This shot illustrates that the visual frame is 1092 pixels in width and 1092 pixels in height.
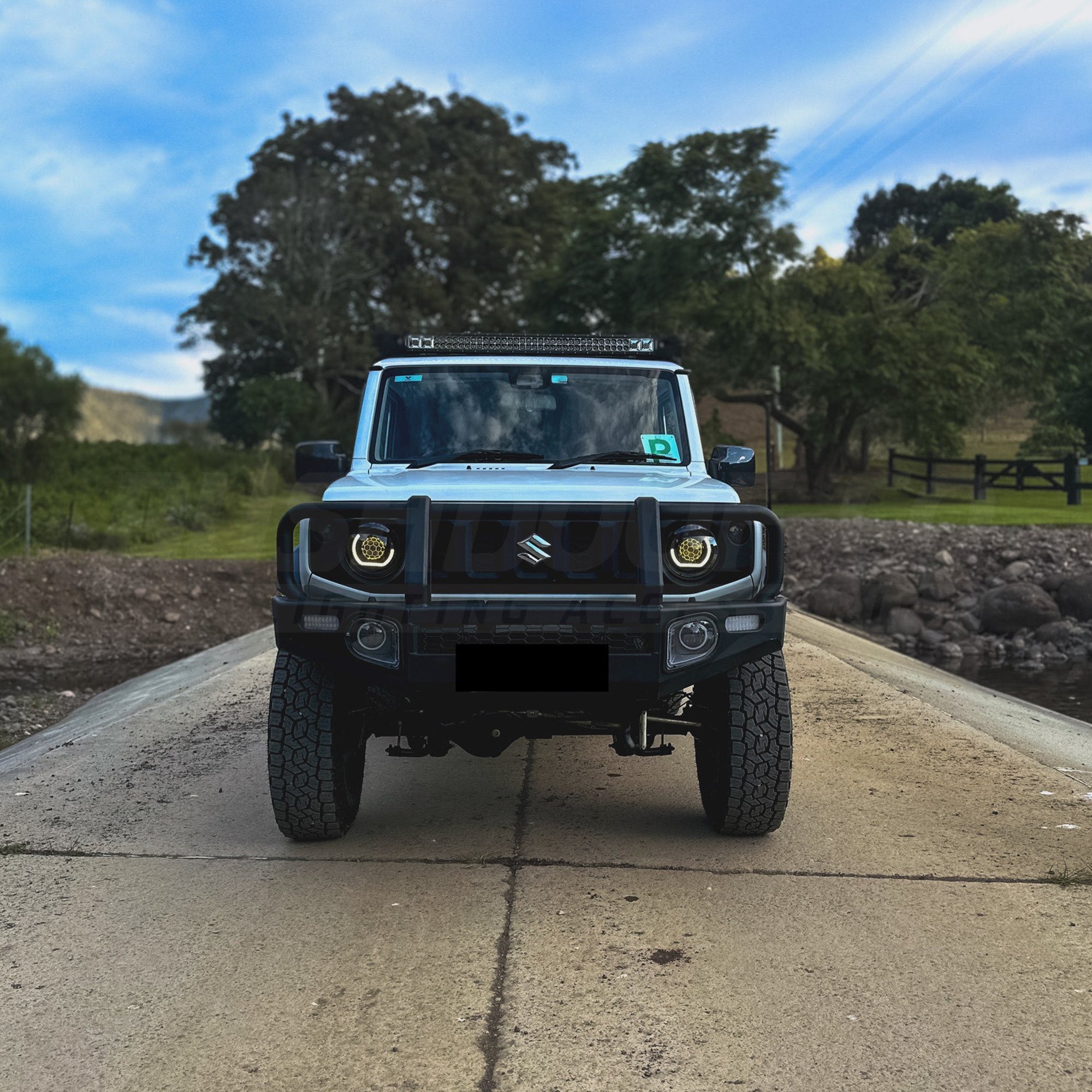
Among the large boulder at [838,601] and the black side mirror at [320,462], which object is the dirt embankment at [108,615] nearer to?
the black side mirror at [320,462]

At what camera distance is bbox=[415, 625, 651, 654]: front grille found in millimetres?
4691

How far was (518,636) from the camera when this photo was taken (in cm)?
471

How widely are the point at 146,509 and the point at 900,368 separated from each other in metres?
18.5

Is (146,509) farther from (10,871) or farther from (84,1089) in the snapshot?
(84,1089)

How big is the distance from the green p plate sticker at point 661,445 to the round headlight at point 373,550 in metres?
1.66

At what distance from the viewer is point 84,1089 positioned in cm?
330

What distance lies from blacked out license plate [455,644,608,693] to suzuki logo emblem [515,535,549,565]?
→ 35 cm

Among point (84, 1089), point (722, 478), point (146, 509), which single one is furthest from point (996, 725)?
point (146, 509)

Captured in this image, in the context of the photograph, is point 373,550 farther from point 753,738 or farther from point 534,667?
point 753,738

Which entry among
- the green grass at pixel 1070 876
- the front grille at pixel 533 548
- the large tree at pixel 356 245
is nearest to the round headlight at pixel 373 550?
the front grille at pixel 533 548

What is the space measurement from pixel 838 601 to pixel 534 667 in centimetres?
1712

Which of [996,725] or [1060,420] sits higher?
[1060,420]

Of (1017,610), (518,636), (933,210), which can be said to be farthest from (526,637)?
(933,210)

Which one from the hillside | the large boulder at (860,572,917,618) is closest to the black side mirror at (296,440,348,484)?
the large boulder at (860,572,917,618)
